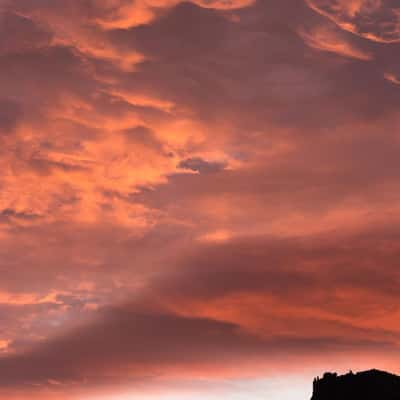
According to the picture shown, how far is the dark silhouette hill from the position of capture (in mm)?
88625

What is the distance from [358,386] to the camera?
9056cm

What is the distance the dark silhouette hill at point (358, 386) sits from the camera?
3489 inches

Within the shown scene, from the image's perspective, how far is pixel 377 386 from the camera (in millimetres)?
89188

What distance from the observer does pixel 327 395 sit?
3671 inches

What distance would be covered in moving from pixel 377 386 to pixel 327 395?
6855 mm
